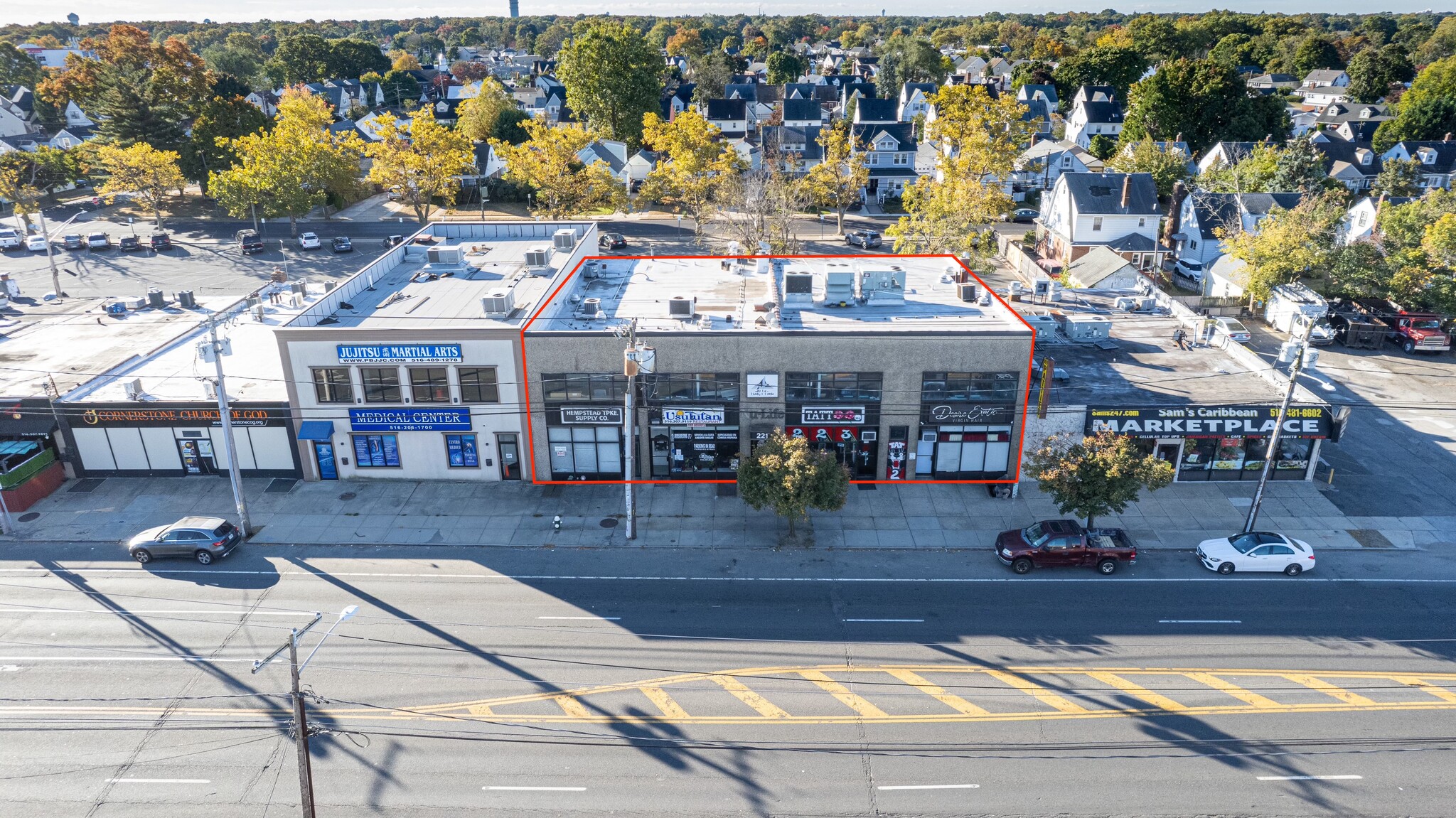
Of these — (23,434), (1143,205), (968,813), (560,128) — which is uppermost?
(560,128)

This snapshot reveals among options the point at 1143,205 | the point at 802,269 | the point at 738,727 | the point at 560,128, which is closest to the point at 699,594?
Answer: the point at 738,727

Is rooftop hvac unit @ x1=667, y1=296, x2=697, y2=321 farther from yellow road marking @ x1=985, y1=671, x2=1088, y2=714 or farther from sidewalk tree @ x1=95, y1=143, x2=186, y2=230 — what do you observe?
sidewalk tree @ x1=95, y1=143, x2=186, y2=230

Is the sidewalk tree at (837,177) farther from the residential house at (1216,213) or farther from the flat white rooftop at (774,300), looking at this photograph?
the flat white rooftop at (774,300)

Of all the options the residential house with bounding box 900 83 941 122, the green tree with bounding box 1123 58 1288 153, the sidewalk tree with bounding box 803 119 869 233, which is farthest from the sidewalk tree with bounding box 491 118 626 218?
the residential house with bounding box 900 83 941 122

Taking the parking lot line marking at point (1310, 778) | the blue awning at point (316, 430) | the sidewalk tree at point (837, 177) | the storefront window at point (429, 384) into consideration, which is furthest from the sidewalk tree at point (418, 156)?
the parking lot line marking at point (1310, 778)

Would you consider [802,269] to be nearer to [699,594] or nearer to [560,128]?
[699,594]
